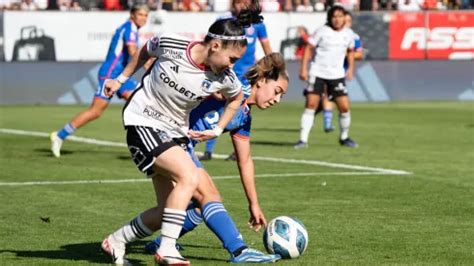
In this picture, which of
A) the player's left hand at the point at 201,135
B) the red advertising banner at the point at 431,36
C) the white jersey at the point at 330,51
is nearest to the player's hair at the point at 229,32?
the player's left hand at the point at 201,135

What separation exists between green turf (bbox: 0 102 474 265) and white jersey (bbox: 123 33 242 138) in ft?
3.78

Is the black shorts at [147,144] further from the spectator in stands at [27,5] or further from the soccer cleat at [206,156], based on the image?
the spectator in stands at [27,5]

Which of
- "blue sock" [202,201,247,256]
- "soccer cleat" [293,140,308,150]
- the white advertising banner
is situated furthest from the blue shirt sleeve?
the white advertising banner

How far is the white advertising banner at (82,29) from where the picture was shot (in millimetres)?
30312

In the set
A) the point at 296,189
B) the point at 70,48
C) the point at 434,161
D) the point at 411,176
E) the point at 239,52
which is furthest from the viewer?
the point at 70,48

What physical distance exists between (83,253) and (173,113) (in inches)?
60.8

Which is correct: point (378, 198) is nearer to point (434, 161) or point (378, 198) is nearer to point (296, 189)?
point (296, 189)

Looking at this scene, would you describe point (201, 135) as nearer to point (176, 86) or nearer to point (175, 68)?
point (176, 86)

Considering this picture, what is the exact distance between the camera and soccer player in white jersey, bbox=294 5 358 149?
1967cm

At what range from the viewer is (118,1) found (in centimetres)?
3186

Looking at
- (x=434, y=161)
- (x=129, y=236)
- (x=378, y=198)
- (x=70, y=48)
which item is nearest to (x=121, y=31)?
(x=434, y=161)

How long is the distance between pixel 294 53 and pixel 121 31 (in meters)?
14.7

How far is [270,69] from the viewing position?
9.26 m

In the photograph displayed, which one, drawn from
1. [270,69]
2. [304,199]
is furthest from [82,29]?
[270,69]
